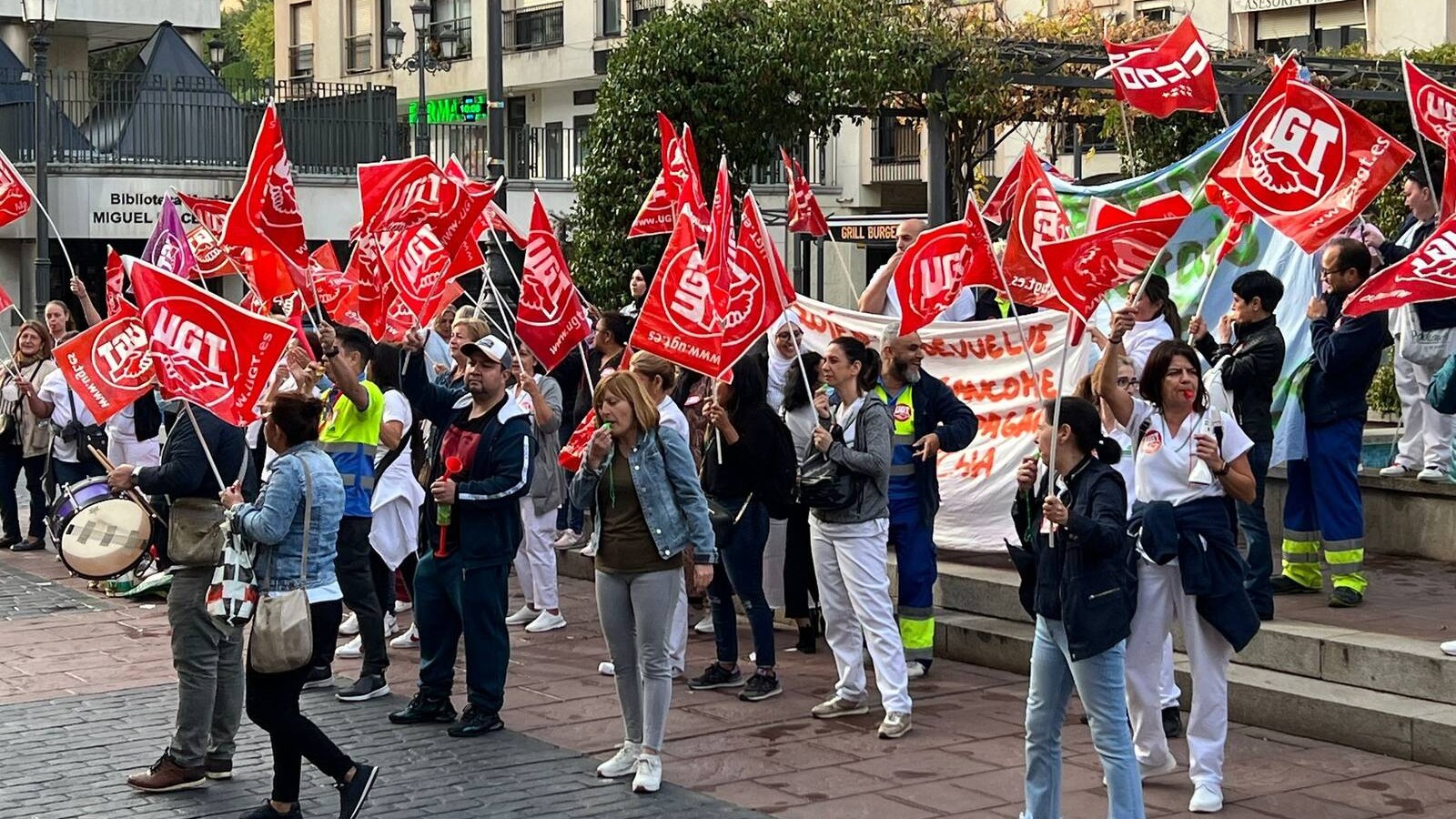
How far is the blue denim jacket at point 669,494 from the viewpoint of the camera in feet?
25.7

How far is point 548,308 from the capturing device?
10969mm

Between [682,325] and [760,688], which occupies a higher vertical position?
[682,325]

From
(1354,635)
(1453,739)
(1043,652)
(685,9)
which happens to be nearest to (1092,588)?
(1043,652)

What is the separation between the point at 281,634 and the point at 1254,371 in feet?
14.9

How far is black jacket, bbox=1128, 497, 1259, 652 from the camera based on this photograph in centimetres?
722

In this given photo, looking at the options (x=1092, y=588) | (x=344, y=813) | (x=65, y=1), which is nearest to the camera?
(x=1092, y=588)

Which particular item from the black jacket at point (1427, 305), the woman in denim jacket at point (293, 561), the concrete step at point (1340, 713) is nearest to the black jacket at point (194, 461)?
the woman in denim jacket at point (293, 561)

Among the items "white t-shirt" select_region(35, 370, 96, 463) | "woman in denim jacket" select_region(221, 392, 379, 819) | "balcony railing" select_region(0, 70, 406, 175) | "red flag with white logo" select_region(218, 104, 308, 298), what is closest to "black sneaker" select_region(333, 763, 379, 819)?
"woman in denim jacket" select_region(221, 392, 379, 819)

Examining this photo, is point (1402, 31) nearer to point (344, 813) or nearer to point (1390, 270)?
point (1390, 270)

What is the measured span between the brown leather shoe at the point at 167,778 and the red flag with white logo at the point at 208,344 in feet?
4.75

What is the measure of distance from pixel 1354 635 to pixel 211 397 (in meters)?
5.13

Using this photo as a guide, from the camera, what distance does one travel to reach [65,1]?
33906 millimetres

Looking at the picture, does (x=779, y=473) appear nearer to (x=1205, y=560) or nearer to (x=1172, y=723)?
(x=1172, y=723)

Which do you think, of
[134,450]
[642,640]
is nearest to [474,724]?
[642,640]
